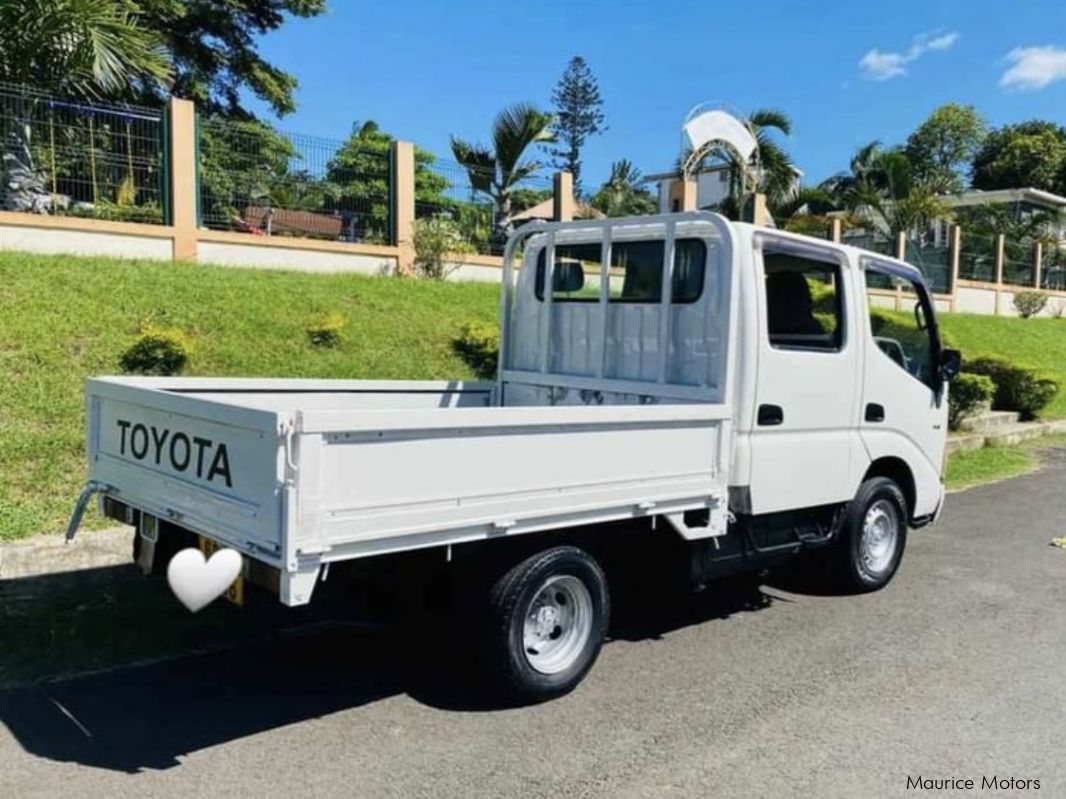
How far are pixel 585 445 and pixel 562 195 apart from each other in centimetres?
1378

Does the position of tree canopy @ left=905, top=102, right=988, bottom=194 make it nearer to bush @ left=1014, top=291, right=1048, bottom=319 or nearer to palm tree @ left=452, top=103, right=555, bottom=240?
bush @ left=1014, top=291, right=1048, bottom=319

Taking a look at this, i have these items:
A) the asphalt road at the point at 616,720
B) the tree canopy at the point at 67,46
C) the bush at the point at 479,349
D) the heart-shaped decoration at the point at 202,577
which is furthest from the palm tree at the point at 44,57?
the heart-shaped decoration at the point at 202,577

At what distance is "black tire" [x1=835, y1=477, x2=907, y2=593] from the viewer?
18.7 ft

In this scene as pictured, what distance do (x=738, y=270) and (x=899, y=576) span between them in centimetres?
297

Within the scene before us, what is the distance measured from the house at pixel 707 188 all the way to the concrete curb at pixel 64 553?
16289 mm

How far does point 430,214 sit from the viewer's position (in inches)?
606

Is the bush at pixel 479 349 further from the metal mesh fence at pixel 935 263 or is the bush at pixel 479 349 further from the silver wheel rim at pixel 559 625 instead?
the metal mesh fence at pixel 935 263

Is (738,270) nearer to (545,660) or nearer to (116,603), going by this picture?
(545,660)

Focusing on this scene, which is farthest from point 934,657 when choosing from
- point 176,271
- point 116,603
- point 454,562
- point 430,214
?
point 430,214

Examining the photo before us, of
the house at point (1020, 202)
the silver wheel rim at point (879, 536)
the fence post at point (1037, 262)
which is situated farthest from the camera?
the house at point (1020, 202)

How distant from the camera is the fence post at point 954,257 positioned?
89.5 ft

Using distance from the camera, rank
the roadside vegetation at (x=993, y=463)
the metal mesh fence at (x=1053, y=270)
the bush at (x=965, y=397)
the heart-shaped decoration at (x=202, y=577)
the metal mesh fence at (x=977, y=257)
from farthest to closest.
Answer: the metal mesh fence at (x=1053, y=270) < the metal mesh fence at (x=977, y=257) < the bush at (x=965, y=397) < the roadside vegetation at (x=993, y=463) < the heart-shaped decoration at (x=202, y=577)

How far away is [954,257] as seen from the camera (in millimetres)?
27469

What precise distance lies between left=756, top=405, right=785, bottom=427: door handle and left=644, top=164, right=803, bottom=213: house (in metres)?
15.8
